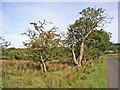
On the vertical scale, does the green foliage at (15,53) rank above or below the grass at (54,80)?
above

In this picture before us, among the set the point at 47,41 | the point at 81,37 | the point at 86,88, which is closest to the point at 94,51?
the point at 81,37

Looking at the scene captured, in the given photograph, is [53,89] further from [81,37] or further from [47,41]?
[81,37]

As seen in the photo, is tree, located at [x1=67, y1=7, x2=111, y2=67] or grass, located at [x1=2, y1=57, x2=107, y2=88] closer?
grass, located at [x1=2, y1=57, x2=107, y2=88]

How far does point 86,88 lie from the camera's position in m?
12.6

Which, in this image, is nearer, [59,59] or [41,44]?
[41,44]

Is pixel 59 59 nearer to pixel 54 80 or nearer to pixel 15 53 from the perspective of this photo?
pixel 15 53

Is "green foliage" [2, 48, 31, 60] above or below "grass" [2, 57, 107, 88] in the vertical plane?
above

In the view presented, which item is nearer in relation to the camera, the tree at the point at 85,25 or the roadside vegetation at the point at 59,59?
the roadside vegetation at the point at 59,59

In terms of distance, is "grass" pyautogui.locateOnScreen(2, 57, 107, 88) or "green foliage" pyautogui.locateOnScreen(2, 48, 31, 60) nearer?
"grass" pyautogui.locateOnScreen(2, 57, 107, 88)

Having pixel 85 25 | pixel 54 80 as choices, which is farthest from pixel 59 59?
pixel 54 80

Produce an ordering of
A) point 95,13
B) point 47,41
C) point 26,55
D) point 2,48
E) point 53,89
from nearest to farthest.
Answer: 1. point 53,89
2. point 47,41
3. point 26,55
4. point 2,48
5. point 95,13

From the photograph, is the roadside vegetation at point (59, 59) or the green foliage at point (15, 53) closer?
the roadside vegetation at point (59, 59)

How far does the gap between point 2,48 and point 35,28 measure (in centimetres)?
952

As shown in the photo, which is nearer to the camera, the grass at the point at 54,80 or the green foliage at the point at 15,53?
the grass at the point at 54,80
